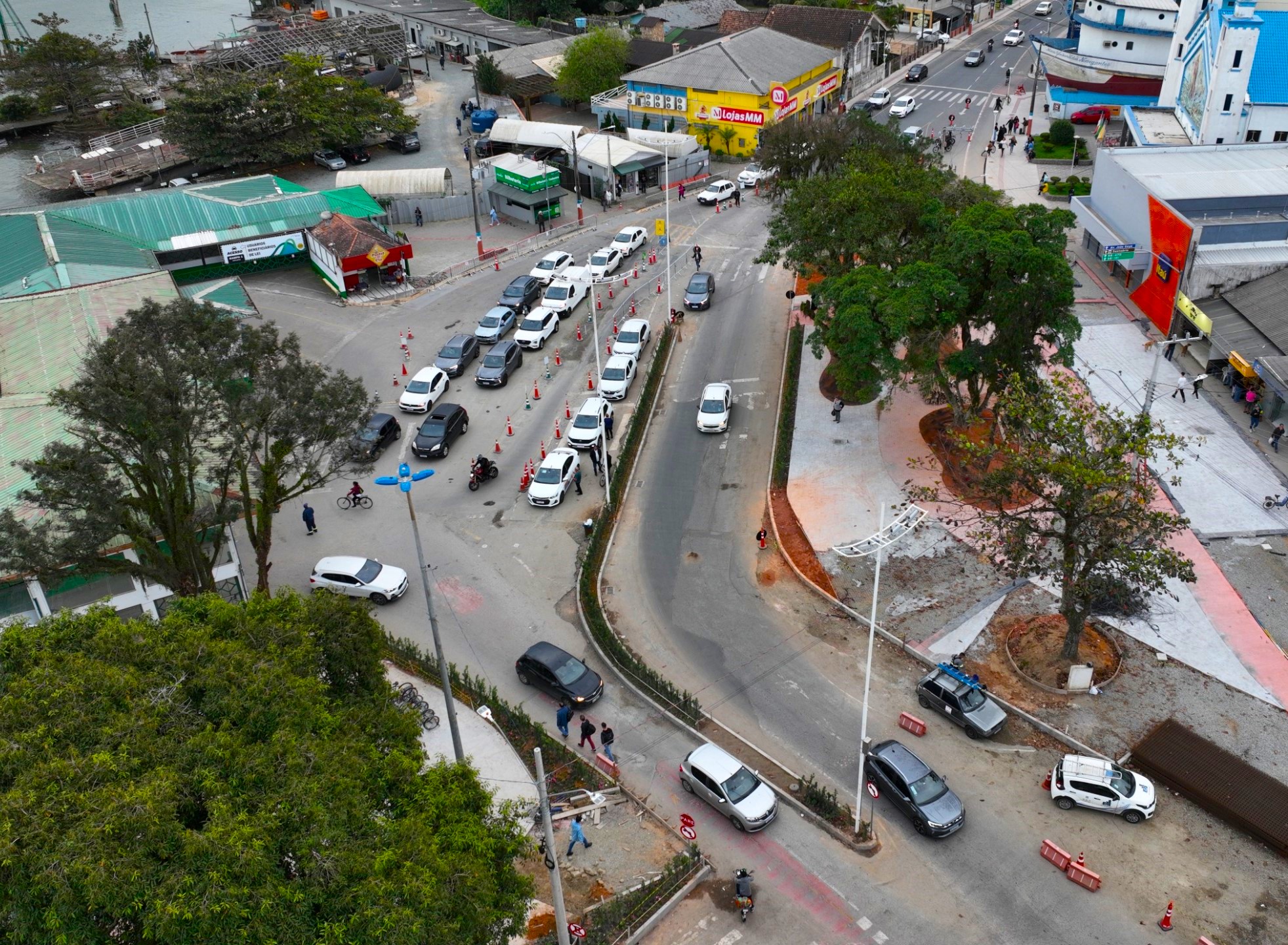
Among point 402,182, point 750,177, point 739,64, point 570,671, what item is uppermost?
point 739,64

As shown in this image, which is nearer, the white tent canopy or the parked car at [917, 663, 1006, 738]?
the parked car at [917, 663, 1006, 738]

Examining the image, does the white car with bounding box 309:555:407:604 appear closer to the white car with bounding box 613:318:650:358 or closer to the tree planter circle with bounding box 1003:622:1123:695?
the white car with bounding box 613:318:650:358

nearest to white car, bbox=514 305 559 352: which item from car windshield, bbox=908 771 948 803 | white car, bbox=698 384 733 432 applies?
white car, bbox=698 384 733 432

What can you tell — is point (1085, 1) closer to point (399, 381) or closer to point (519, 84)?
point (519, 84)

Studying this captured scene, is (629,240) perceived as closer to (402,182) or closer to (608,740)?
(402,182)

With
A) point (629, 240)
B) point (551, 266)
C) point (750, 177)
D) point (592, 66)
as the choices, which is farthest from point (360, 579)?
point (592, 66)

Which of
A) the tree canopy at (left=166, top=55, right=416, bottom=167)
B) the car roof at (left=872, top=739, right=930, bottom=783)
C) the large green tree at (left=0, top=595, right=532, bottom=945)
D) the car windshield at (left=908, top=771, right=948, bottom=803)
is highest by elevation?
the large green tree at (left=0, top=595, right=532, bottom=945)
